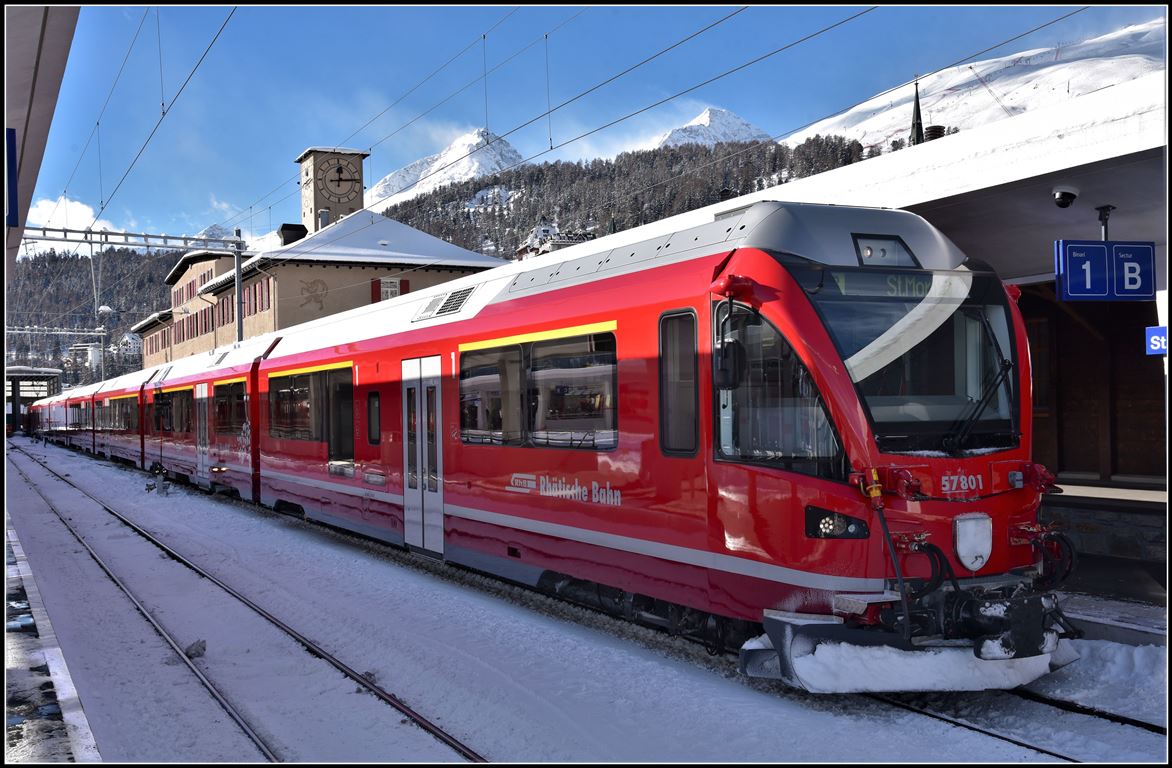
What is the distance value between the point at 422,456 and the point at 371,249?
34.3 meters

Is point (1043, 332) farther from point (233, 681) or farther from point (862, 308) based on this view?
point (233, 681)

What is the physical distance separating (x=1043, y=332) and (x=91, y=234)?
2349 centimetres

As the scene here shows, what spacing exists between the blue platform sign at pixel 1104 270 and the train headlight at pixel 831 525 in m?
3.95

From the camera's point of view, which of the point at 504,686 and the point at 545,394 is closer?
the point at 504,686

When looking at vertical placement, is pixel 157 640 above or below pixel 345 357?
below

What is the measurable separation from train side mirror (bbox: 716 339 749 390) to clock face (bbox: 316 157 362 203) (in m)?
49.0

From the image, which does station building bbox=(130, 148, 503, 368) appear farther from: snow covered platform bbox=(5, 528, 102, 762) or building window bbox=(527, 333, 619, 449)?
building window bbox=(527, 333, 619, 449)

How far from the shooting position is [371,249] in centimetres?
4372

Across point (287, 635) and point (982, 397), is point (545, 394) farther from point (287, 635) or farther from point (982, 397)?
point (982, 397)

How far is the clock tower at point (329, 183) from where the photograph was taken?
170 ft

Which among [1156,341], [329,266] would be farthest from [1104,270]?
[329,266]

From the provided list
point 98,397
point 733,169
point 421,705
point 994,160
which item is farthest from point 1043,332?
point 733,169

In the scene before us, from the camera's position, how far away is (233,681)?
728 cm

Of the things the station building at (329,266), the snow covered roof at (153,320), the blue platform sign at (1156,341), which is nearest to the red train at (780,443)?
the blue platform sign at (1156,341)
